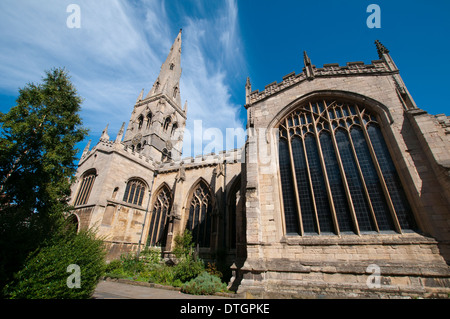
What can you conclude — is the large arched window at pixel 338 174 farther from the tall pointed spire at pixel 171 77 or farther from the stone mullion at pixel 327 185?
the tall pointed spire at pixel 171 77

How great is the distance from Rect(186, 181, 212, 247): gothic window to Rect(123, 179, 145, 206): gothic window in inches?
187

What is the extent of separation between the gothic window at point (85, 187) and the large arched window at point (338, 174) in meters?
14.4

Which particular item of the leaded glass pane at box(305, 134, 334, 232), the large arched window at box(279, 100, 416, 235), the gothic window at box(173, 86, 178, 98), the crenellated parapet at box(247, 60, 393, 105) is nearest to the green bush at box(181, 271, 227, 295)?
the large arched window at box(279, 100, 416, 235)

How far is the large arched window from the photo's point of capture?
7344 mm

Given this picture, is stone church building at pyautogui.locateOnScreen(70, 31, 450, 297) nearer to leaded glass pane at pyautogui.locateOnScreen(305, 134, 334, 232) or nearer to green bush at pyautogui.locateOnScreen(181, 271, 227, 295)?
leaded glass pane at pyautogui.locateOnScreen(305, 134, 334, 232)

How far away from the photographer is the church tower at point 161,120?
83.7 ft

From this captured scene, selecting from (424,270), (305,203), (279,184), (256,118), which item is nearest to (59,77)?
(256,118)

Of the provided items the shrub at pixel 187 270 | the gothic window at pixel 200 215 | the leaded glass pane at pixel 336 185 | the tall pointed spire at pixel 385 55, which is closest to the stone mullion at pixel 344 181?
the leaded glass pane at pixel 336 185

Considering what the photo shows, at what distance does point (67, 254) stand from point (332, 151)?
33.7 ft

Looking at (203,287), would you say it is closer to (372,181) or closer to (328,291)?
(328,291)

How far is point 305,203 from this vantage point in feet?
27.2

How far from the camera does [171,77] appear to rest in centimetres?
3341

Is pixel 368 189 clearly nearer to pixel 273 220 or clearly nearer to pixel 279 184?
pixel 279 184

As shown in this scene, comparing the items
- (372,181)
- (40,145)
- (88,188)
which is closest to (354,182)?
(372,181)
